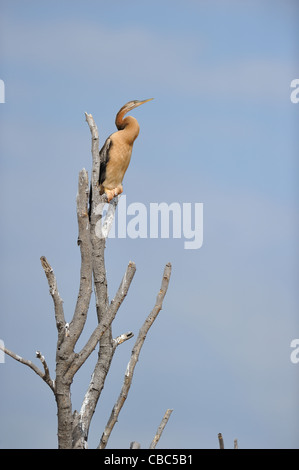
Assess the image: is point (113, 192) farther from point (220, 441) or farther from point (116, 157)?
point (220, 441)

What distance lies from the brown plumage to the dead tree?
0.75 feet

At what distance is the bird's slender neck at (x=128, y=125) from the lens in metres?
5.99

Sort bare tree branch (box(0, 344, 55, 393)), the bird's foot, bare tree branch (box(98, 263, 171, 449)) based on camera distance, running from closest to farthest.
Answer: bare tree branch (box(0, 344, 55, 393))
bare tree branch (box(98, 263, 171, 449))
the bird's foot

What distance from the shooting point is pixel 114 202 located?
19.4 ft

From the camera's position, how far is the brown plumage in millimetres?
5934

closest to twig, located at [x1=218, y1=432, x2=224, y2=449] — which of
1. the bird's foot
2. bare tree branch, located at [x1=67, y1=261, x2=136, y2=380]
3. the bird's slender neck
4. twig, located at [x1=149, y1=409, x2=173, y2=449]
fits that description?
twig, located at [x1=149, y1=409, x2=173, y2=449]

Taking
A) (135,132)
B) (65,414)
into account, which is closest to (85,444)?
(65,414)

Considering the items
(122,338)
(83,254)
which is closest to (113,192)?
(83,254)

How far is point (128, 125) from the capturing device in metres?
6.03

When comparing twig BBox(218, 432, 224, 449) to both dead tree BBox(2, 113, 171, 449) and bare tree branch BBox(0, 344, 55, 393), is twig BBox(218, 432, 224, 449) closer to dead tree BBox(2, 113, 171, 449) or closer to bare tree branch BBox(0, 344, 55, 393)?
dead tree BBox(2, 113, 171, 449)

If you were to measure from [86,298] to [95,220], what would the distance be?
883mm
